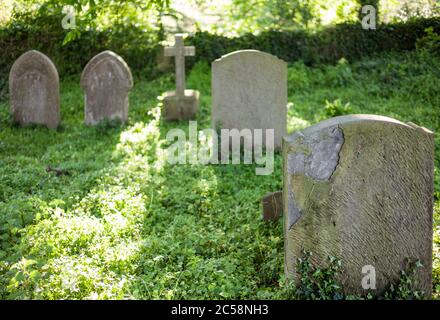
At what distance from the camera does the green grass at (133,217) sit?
4.36 meters

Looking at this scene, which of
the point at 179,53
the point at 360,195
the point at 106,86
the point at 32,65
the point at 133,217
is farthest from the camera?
the point at 179,53

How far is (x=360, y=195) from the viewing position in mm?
4027

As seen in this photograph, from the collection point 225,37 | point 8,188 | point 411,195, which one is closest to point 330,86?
point 225,37

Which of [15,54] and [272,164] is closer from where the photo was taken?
[272,164]

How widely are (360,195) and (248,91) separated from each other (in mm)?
3884

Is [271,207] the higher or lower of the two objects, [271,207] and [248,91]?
the lower

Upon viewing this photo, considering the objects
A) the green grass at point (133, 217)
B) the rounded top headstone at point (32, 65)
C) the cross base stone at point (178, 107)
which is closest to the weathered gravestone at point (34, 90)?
the rounded top headstone at point (32, 65)

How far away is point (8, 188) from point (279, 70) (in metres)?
3.68

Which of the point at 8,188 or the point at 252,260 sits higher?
the point at 8,188

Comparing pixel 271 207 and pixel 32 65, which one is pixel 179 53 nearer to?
pixel 32 65

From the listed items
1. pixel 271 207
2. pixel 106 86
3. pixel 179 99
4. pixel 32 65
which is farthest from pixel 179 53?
pixel 271 207

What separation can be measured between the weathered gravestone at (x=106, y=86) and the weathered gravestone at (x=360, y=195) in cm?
594

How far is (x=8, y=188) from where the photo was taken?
256 inches
